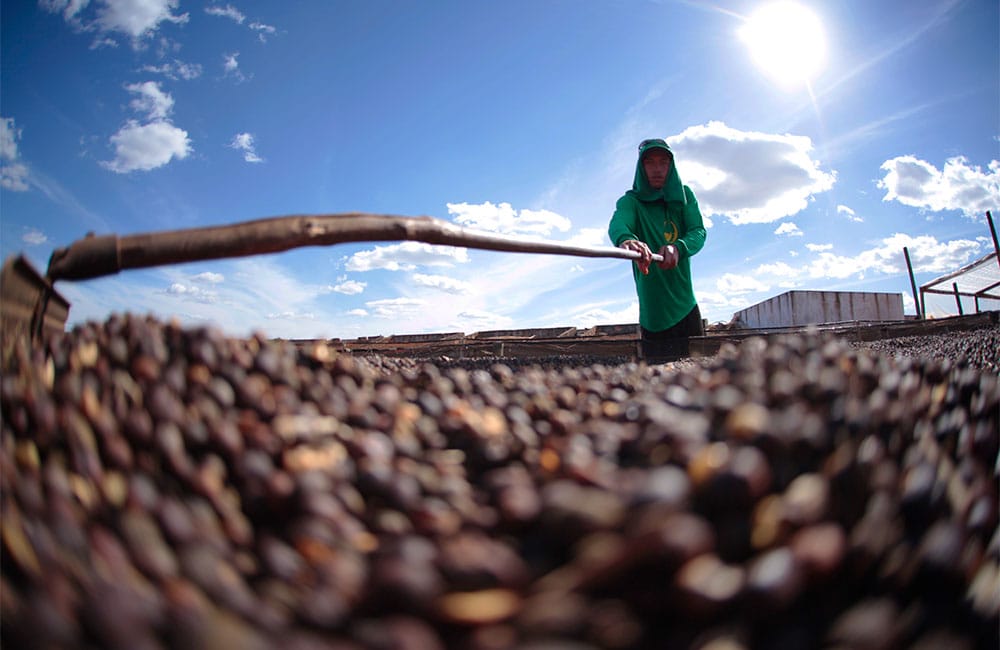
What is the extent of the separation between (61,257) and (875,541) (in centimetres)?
131

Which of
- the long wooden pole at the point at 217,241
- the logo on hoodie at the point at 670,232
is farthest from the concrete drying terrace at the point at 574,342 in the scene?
the long wooden pole at the point at 217,241

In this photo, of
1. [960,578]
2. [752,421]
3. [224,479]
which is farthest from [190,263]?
[960,578]

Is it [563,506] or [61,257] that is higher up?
[61,257]

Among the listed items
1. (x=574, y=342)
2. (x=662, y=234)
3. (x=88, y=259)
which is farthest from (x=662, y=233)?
(x=88, y=259)

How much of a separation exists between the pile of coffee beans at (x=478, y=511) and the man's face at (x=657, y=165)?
3.65 metres

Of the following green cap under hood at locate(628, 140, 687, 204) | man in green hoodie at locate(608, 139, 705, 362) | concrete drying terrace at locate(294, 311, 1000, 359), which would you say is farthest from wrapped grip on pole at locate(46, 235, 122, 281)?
green cap under hood at locate(628, 140, 687, 204)

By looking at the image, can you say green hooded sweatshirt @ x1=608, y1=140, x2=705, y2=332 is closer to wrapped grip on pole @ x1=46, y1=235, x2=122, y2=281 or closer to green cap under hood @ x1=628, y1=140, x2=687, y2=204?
green cap under hood @ x1=628, y1=140, x2=687, y2=204

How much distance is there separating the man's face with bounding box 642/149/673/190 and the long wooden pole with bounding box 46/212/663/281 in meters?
3.52

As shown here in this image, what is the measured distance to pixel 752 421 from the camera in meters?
0.60

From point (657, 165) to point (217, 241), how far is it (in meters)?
3.87

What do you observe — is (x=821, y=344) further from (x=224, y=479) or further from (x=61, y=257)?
(x=61, y=257)

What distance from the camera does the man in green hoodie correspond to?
13.7 ft

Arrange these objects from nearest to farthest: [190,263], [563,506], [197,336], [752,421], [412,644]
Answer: [412,644]
[563,506]
[752,421]
[197,336]
[190,263]

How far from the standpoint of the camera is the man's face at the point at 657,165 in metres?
4.20
